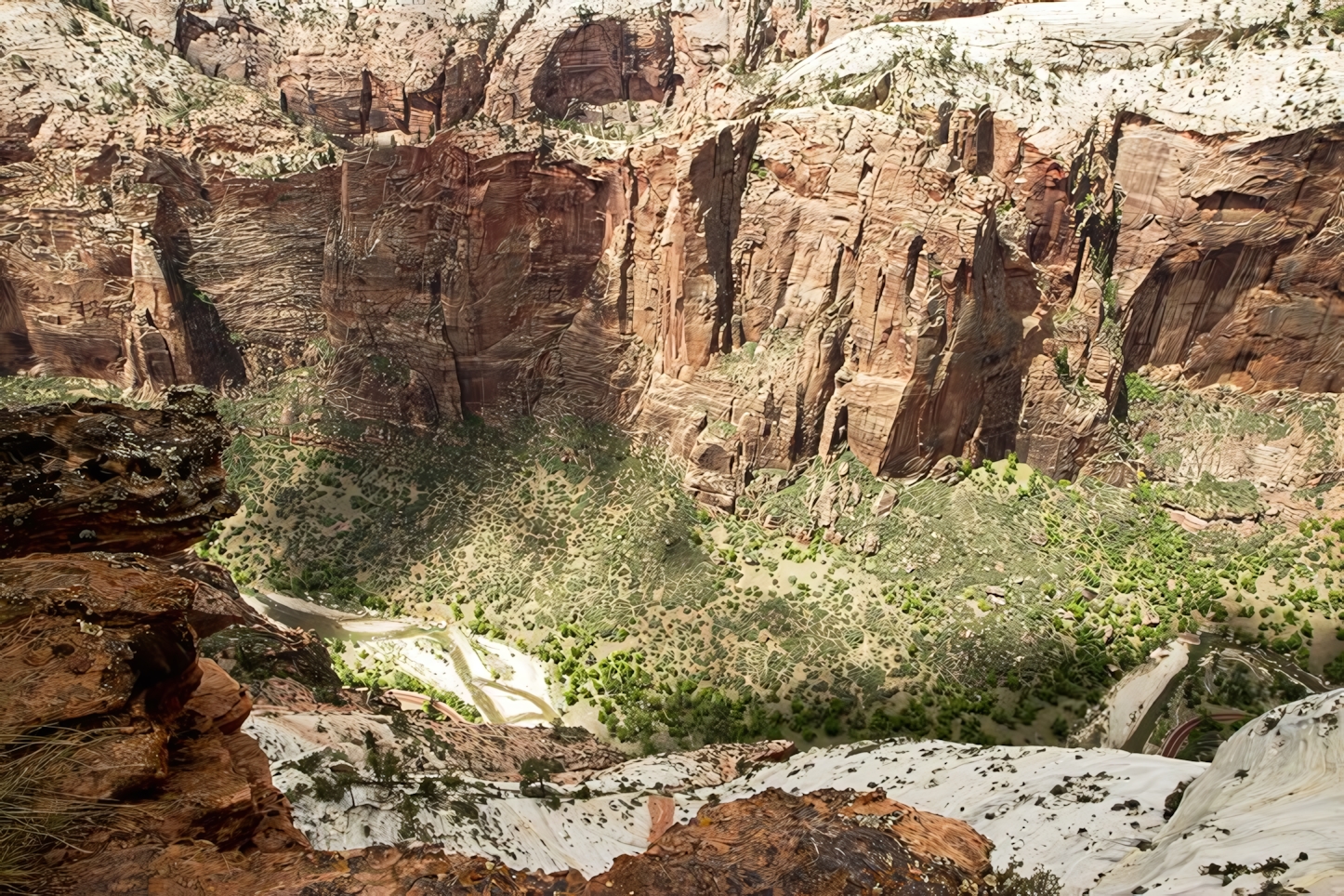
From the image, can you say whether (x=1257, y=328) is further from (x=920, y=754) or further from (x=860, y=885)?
(x=860, y=885)

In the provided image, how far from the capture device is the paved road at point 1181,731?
31.9 metres

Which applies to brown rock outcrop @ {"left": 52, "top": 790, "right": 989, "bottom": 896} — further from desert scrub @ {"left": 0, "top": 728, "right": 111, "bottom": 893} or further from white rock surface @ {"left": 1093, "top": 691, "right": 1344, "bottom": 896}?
white rock surface @ {"left": 1093, "top": 691, "right": 1344, "bottom": 896}

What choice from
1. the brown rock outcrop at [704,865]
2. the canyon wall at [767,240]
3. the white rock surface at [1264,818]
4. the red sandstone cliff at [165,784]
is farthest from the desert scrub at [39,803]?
the canyon wall at [767,240]

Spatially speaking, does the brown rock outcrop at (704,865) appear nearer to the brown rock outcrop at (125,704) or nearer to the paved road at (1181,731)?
the brown rock outcrop at (125,704)

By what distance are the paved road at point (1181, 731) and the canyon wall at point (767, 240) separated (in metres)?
16.8

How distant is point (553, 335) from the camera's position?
52.8m

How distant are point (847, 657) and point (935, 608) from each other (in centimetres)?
552

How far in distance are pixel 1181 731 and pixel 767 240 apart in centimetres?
3274

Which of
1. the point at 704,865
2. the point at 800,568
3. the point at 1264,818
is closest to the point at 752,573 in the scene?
the point at 800,568

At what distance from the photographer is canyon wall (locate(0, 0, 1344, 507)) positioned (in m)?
43.7

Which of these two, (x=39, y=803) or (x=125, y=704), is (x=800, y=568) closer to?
(x=125, y=704)

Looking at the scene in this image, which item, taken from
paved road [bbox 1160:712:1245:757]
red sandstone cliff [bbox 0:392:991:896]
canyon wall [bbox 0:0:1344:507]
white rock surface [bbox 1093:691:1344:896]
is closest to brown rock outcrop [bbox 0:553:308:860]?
red sandstone cliff [bbox 0:392:991:896]

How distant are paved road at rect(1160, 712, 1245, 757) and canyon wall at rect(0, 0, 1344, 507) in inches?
660

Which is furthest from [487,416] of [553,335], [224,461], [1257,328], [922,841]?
[1257,328]
